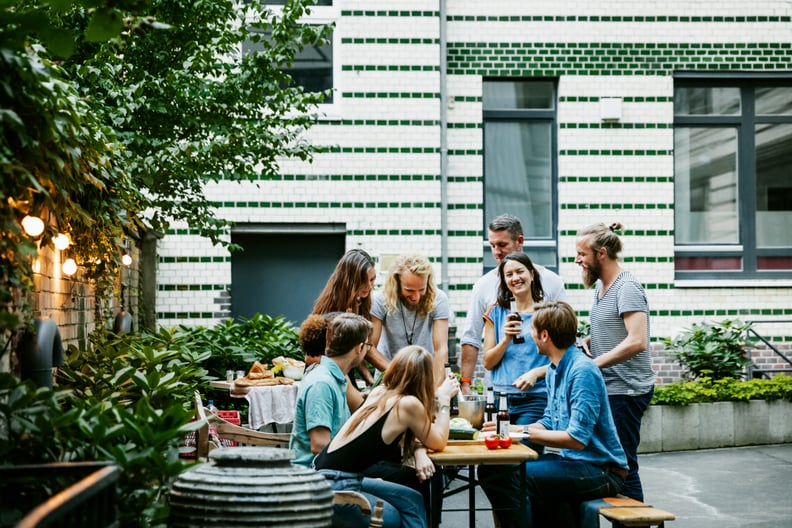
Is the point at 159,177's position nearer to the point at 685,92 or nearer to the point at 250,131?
the point at 250,131

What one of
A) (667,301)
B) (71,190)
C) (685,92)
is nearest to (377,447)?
(71,190)

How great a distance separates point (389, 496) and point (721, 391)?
7010 mm

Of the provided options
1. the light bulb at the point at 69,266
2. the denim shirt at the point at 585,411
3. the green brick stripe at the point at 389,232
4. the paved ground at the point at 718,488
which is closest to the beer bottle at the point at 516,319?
the denim shirt at the point at 585,411

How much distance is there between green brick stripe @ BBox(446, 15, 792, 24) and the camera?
41.3 feet

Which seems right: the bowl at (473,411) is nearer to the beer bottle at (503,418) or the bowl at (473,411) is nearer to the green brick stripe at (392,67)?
the beer bottle at (503,418)

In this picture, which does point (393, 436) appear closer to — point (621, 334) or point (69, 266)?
point (621, 334)

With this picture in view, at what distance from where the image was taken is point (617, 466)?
5.55 metres

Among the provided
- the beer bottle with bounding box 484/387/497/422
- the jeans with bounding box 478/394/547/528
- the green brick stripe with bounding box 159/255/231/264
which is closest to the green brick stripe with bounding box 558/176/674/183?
the green brick stripe with bounding box 159/255/231/264

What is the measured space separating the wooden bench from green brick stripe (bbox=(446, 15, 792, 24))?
8458 millimetres

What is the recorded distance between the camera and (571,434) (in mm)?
5352

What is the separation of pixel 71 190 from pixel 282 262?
7.35 metres

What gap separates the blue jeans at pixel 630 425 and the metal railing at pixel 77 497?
371 centimetres

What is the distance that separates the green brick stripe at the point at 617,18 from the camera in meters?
12.6

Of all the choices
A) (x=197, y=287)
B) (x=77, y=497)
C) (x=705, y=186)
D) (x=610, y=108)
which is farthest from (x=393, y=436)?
(x=705, y=186)
